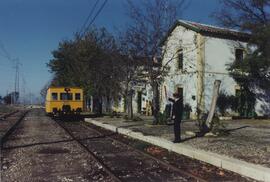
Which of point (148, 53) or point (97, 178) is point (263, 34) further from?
point (97, 178)

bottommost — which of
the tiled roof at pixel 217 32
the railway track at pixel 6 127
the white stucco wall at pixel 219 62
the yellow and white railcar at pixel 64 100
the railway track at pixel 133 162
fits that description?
the railway track at pixel 133 162

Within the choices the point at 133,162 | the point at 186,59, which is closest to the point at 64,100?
the point at 186,59

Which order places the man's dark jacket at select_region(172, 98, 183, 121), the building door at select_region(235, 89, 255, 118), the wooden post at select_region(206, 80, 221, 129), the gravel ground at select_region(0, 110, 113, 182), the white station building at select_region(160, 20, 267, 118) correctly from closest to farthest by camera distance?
the gravel ground at select_region(0, 110, 113, 182), the man's dark jacket at select_region(172, 98, 183, 121), the wooden post at select_region(206, 80, 221, 129), the white station building at select_region(160, 20, 267, 118), the building door at select_region(235, 89, 255, 118)

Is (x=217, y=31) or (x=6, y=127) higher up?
(x=217, y=31)

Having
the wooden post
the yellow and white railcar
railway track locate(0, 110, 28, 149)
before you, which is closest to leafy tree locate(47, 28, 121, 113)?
the yellow and white railcar

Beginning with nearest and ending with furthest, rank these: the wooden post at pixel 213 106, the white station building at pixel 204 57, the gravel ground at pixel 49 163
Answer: the gravel ground at pixel 49 163 < the wooden post at pixel 213 106 < the white station building at pixel 204 57

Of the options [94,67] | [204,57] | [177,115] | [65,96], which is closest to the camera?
[177,115]

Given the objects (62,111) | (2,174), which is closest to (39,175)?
(2,174)

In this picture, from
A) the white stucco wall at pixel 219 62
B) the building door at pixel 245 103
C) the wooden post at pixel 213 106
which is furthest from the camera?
the building door at pixel 245 103

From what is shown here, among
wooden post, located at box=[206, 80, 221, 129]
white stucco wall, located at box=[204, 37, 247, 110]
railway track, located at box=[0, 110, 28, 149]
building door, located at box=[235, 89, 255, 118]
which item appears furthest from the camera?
building door, located at box=[235, 89, 255, 118]

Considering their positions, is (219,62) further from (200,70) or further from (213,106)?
(213,106)

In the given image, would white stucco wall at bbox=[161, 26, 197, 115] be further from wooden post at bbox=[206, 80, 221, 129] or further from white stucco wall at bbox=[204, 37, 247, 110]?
wooden post at bbox=[206, 80, 221, 129]

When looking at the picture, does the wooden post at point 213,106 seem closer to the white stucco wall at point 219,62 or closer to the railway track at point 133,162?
the railway track at point 133,162

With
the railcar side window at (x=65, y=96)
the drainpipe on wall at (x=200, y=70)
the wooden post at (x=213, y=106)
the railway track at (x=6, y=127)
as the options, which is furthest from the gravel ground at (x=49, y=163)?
the railcar side window at (x=65, y=96)
